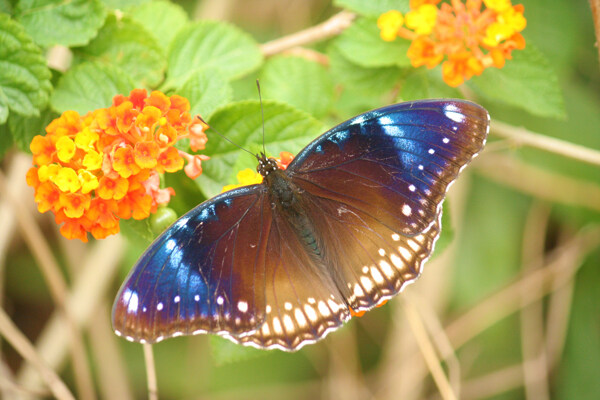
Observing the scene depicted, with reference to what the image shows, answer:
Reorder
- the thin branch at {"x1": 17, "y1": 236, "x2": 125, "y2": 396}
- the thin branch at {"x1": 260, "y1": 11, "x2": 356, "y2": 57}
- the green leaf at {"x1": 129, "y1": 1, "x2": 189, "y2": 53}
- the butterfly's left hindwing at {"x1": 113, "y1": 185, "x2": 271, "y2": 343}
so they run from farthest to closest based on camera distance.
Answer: the thin branch at {"x1": 17, "y1": 236, "x2": 125, "y2": 396}, the thin branch at {"x1": 260, "y1": 11, "x2": 356, "y2": 57}, the green leaf at {"x1": 129, "y1": 1, "x2": 189, "y2": 53}, the butterfly's left hindwing at {"x1": 113, "y1": 185, "x2": 271, "y2": 343}

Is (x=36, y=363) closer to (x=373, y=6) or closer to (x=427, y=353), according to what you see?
(x=427, y=353)

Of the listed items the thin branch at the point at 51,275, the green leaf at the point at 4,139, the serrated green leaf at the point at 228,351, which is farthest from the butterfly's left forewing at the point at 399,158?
the thin branch at the point at 51,275

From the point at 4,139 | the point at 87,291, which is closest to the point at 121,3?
the point at 4,139

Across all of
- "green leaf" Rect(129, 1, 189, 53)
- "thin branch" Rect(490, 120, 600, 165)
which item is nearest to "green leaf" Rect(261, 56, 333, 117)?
"green leaf" Rect(129, 1, 189, 53)

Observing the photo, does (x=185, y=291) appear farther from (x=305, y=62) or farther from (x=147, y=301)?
(x=305, y=62)

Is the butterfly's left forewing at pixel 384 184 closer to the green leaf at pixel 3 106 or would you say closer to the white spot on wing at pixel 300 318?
the white spot on wing at pixel 300 318

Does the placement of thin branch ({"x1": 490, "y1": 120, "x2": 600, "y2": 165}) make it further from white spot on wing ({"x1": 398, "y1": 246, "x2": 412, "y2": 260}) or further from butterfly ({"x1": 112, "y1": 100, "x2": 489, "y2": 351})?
white spot on wing ({"x1": 398, "y1": 246, "x2": 412, "y2": 260})

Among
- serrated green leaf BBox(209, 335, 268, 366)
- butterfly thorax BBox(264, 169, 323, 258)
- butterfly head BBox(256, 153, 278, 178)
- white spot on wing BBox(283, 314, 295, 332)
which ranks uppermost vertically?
butterfly head BBox(256, 153, 278, 178)
